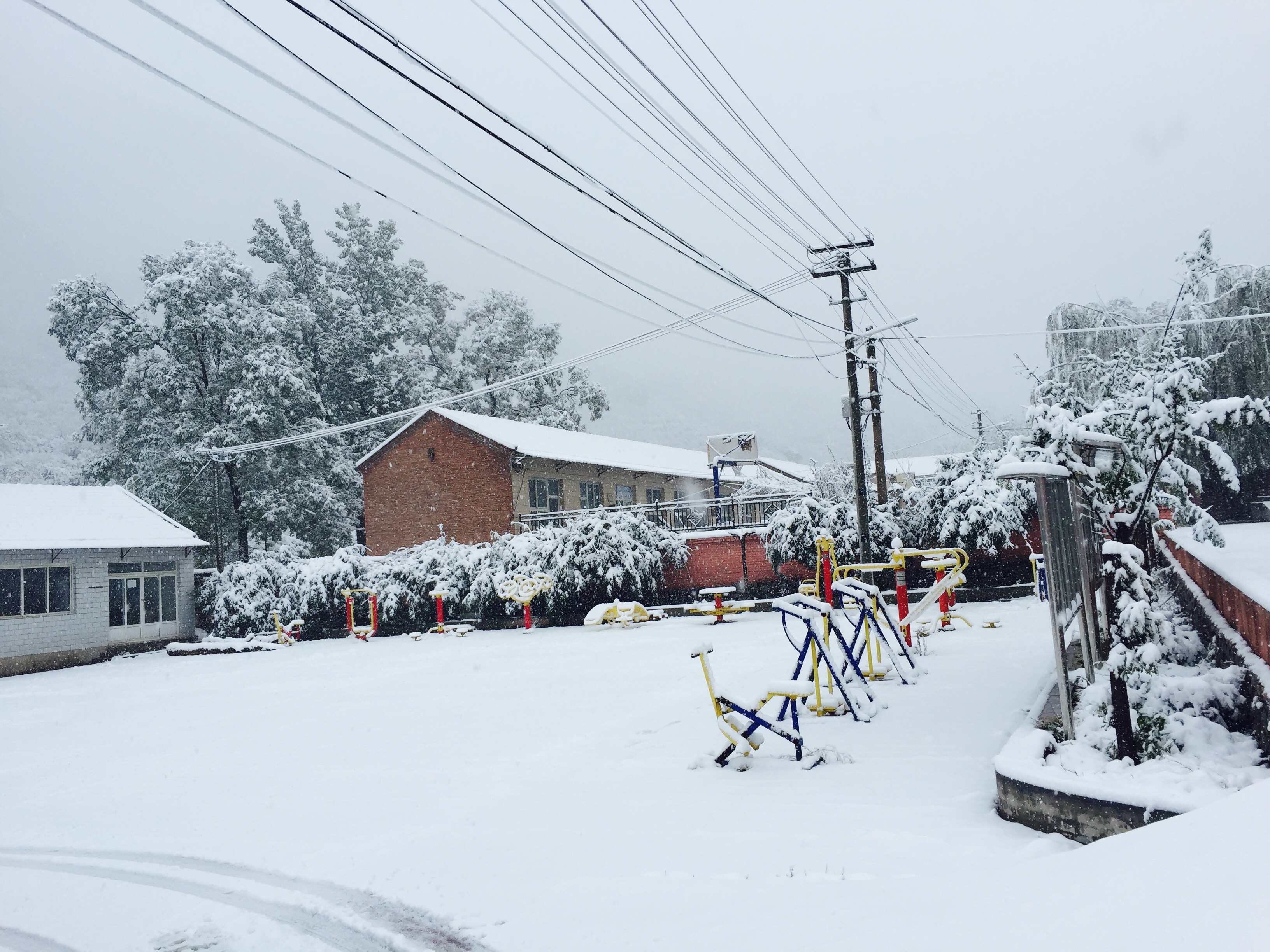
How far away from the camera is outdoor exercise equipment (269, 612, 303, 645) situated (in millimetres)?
22984

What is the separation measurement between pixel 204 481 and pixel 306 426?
518 centimetres

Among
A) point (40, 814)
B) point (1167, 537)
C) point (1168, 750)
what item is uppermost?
point (1167, 537)

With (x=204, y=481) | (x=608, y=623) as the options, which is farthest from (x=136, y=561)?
(x=608, y=623)

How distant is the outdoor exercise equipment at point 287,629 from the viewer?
22984 millimetres

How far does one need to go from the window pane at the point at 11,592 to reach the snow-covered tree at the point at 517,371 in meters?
28.9

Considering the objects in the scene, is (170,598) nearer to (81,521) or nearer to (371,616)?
(81,521)

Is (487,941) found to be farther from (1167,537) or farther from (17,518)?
(17,518)

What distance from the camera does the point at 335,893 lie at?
15.9ft

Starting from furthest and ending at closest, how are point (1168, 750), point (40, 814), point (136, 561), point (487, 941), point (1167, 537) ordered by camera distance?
point (136, 561) < point (1167, 537) < point (40, 814) < point (1168, 750) < point (487, 941)

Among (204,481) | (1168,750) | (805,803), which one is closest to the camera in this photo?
(1168,750)

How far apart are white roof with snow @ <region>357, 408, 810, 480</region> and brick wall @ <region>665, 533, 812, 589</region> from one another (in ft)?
32.4

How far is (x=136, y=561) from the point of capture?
2402 cm

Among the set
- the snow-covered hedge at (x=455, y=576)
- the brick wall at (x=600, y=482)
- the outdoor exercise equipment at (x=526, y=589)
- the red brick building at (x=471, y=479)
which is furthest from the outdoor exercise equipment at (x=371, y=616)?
the brick wall at (x=600, y=482)

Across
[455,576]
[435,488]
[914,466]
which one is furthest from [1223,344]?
[914,466]
